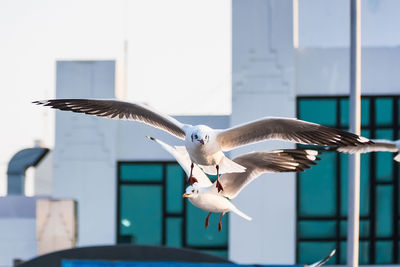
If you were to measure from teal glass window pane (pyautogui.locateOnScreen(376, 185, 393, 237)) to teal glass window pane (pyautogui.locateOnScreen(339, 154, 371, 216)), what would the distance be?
36 cm

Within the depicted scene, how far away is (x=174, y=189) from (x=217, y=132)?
23641mm

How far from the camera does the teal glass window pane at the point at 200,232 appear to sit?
29.4 m

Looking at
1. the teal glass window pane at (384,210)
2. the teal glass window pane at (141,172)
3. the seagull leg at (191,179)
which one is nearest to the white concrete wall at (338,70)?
the teal glass window pane at (384,210)

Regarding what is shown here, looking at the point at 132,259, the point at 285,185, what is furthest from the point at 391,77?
the point at 132,259

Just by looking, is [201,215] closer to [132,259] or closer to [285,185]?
[285,185]

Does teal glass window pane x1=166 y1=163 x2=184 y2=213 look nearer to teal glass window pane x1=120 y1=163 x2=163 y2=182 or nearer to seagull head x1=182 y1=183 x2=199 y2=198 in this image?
teal glass window pane x1=120 y1=163 x2=163 y2=182

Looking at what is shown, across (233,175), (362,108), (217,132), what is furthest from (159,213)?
(217,132)

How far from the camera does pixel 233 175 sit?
7070 mm

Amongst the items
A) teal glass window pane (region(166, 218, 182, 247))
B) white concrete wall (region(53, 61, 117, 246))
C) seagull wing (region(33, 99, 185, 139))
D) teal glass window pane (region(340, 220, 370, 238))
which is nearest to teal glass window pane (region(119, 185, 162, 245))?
teal glass window pane (region(166, 218, 182, 247))

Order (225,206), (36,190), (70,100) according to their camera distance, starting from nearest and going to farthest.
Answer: (225,206), (70,100), (36,190)

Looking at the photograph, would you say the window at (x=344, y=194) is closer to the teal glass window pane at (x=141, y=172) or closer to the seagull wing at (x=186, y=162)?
the teal glass window pane at (x=141, y=172)

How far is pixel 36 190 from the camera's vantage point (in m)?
49.3

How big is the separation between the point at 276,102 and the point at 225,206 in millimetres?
21439

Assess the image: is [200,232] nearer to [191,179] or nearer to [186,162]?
[186,162]
